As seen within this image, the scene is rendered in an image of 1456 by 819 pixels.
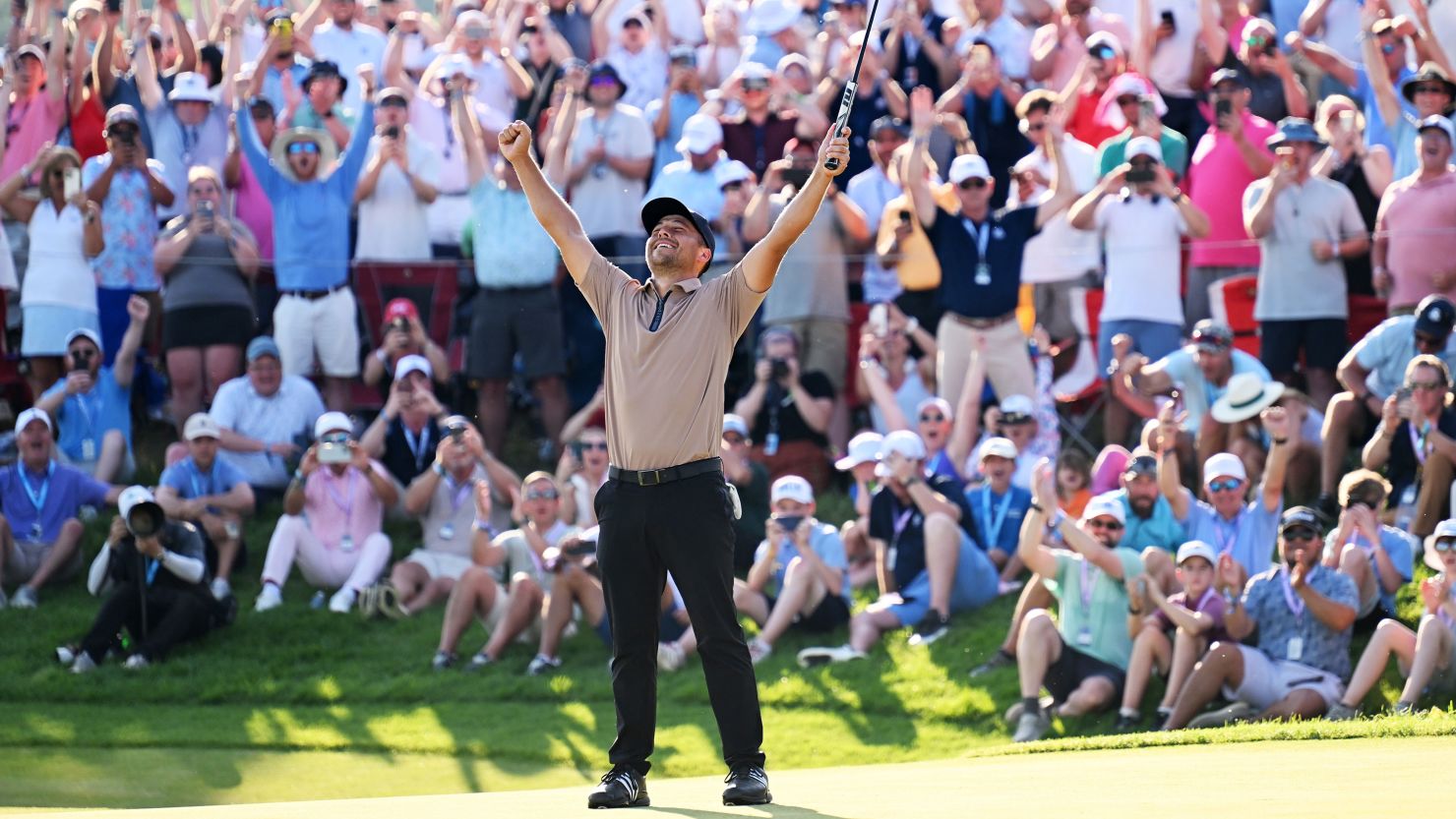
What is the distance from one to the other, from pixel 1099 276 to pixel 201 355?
6.33 meters

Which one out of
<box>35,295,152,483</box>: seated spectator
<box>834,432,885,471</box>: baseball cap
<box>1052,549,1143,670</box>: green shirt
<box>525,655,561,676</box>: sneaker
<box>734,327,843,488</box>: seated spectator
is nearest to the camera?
<box>1052,549,1143,670</box>: green shirt

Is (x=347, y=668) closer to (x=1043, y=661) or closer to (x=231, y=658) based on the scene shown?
(x=231, y=658)

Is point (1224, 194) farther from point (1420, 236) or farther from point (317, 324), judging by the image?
point (317, 324)

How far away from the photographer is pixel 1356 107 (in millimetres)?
16484

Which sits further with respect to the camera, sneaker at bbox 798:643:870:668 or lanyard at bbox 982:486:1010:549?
lanyard at bbox 982:486:1010:549

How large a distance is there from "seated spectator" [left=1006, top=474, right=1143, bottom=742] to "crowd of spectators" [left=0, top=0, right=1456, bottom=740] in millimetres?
24

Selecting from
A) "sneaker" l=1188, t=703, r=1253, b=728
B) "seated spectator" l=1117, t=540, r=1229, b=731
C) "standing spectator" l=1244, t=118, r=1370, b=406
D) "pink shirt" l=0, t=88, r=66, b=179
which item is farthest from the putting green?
"pink shirt" l=0, t=88, r=66, b=179

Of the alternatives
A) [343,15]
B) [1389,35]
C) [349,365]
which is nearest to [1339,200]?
[1389,35]

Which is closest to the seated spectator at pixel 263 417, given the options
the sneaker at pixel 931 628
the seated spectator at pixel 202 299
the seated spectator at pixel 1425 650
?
the seated spectator at pixel 202 299

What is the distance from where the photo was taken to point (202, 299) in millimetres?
15672

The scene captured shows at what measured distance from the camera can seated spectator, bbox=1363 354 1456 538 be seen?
42.8 feet

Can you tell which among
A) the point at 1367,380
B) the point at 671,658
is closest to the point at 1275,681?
the point at 1367,380

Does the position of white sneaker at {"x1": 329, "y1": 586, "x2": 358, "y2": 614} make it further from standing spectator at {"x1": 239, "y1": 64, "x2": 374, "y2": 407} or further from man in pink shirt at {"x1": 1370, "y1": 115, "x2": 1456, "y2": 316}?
man in pink shirt at {"x1": 1370, "y1": 115, "x2": 1456, "y2": 316}

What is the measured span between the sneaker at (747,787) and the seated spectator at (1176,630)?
5.42m
